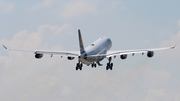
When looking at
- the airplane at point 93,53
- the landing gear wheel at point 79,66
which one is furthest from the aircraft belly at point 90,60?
the landing gear wheel at point 79,66

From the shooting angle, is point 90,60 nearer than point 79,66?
Yes

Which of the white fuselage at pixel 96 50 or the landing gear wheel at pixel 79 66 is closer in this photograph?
the white fuselage at pixel 96 50

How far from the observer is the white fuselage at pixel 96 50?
118 metres

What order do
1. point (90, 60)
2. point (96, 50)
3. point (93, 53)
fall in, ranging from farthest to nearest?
point (96, 50) → point (93, 53) → point (90, 60)

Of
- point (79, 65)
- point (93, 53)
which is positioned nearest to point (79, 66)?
point (79, 65)

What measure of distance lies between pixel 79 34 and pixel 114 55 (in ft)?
37.4

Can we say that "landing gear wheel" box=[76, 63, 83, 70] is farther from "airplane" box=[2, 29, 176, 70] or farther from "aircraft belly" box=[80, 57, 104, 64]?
"aircraft belly" box=[80, 57, 104, 64]

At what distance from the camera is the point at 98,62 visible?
12656cm

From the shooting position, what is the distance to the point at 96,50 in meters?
126

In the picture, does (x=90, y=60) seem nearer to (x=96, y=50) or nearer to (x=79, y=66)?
(x=79, y=66)

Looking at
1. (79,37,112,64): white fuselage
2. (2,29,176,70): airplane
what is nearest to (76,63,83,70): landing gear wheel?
(2,29,176,70): airplane

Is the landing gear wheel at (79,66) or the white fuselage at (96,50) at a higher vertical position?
the white fuselage at (96,50)

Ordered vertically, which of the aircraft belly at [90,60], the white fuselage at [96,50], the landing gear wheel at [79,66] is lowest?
the landing gear wheel at [79,66]

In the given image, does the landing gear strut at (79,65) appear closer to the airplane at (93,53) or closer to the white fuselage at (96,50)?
the airplane at (93,53)
